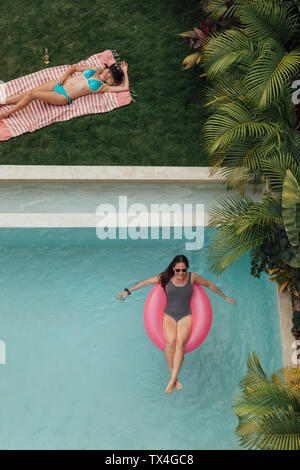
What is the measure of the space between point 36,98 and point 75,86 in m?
0.61

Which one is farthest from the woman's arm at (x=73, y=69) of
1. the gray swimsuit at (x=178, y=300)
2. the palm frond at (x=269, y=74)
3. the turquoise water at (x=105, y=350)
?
the gray swimsuit at (x=178, y=300)

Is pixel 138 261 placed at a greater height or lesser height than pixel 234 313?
greater

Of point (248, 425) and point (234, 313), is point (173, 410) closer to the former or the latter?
point (234, 313)

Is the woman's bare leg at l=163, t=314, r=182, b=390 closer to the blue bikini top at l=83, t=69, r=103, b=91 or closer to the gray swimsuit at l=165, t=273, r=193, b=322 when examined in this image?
the gray swimsuit at l=165, t=273, r=193, b=322

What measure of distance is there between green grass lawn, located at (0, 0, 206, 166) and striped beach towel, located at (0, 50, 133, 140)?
104 millimetres

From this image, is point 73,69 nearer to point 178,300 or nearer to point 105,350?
point 178,300

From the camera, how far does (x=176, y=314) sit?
5473mm

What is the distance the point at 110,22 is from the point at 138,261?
401 cm

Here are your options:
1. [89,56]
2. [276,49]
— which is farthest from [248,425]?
[89,56]

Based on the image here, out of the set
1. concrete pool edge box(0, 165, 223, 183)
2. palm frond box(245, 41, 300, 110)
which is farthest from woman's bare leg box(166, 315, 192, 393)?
palm frond box(245, 41, 300, 110)

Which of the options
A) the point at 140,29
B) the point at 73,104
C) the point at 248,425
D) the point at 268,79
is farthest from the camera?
the point at 140,29

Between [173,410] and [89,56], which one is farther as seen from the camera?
[89,56]

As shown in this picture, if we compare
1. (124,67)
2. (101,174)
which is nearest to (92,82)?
(124,67)

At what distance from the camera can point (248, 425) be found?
13.2ft
